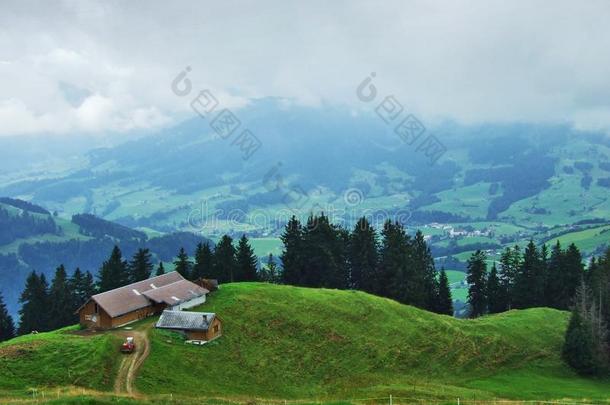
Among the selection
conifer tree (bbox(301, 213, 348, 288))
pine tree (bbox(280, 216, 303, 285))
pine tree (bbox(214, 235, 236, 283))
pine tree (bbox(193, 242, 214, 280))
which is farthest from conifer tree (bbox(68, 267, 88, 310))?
conifer tree (bbox(301, 213, 348, 288))

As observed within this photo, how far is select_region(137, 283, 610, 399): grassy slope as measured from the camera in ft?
207

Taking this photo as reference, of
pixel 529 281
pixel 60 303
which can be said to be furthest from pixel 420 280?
pixel 60 303

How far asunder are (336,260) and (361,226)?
9005mm

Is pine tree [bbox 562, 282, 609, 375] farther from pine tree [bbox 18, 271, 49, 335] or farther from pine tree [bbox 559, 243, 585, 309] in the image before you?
pine tree [bbox 18, 271, 49, 335]

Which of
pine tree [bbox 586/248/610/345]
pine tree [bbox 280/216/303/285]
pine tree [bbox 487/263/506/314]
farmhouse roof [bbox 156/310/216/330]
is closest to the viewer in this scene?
farmhouse roof [bbox 156/310/216/330]

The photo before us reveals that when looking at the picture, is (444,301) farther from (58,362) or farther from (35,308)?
(35,308)

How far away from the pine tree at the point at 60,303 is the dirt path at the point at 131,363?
41564 mm

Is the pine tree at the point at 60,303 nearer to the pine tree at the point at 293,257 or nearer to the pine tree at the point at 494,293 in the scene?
the pine tree at the point at 293,257

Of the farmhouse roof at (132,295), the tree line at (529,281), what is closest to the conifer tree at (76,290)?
the farmhouse roof at (132,295)

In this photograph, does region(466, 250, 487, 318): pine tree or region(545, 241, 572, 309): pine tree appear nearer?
region(545, 241, 572, 309): pine tree

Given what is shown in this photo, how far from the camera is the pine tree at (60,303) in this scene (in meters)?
107

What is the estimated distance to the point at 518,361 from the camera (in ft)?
263

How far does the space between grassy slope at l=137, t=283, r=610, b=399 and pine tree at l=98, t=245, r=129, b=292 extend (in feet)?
89.2

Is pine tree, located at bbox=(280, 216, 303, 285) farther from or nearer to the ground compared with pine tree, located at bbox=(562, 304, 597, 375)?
farther from the ground
